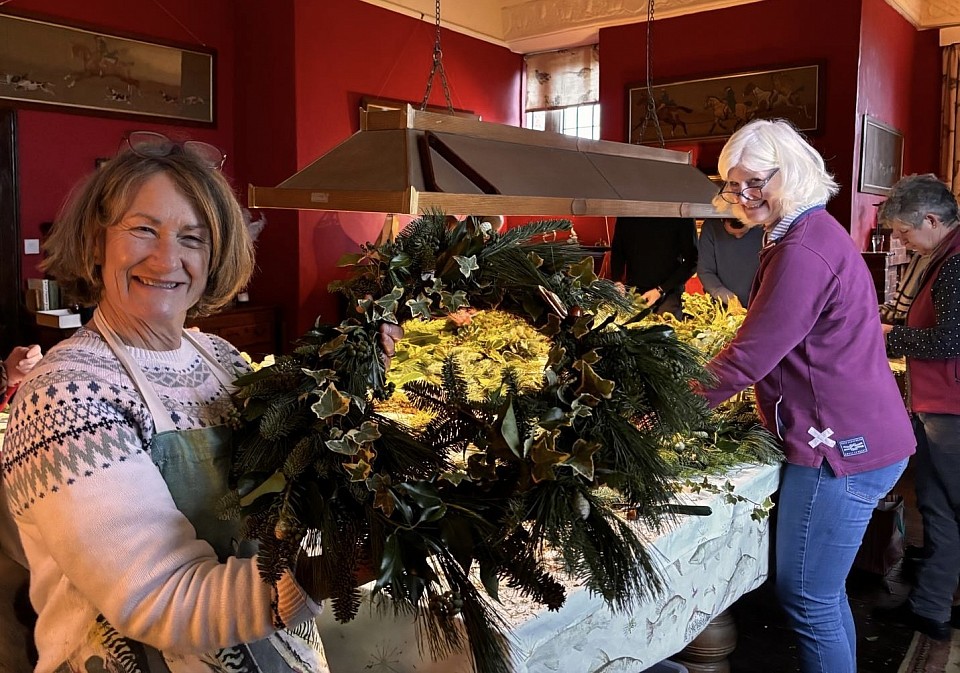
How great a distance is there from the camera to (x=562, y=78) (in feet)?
26.2

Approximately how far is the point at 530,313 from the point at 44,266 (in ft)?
2.62

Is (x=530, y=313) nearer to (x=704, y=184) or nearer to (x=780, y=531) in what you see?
(x=780, y=531)

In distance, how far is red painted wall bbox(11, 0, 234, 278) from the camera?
16.6 feet

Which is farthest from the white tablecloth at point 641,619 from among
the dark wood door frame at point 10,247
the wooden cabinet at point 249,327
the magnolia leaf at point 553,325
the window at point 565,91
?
the window at point 565,91

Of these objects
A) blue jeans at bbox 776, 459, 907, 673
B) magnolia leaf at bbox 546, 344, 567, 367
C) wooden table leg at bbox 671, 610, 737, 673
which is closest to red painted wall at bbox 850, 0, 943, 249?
wooden table leg at bbox 671, 610, 737, 673

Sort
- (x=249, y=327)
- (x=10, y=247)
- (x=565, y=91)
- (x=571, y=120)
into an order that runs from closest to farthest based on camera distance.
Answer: (x=10, y=247)
(x=249, y=327)
(x=565, y=91)
(x=571, y=120)

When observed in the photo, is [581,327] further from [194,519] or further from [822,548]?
[822,548]

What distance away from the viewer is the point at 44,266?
128cm

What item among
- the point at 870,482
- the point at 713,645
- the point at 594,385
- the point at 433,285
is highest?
the point at 433,285

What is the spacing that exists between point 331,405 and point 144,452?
29 centimetres

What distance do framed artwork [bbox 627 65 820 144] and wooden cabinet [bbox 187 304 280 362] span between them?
309 cm

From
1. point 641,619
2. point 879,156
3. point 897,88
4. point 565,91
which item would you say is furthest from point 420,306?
point 565,91

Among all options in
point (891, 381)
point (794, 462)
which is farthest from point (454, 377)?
point (891, 381)

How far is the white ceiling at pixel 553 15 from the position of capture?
21.7 ft
